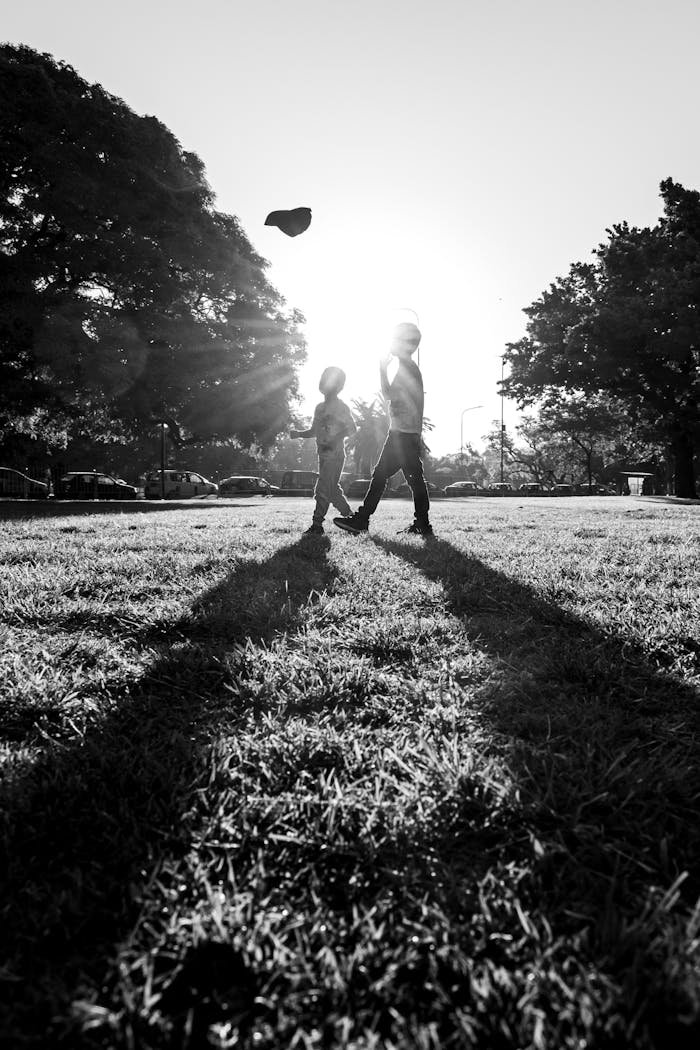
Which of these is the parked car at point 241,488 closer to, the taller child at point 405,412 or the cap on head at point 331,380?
the cap on head at point 331,380

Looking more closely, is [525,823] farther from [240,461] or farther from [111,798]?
[240,461]

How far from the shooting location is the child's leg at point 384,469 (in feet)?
21.5

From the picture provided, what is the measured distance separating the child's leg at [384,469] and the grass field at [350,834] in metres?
3.90

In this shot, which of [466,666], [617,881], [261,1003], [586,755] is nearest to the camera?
[261,1003]

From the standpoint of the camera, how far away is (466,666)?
2.27 m

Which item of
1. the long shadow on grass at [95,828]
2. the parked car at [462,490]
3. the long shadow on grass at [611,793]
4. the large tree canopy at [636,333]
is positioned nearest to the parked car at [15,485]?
the large tree canopy at [636,333]

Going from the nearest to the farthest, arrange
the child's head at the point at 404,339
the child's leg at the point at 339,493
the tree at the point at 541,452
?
the child's head at the point at 404,339
the child's leg at the point at 339,493
the tree at the point at 541,452

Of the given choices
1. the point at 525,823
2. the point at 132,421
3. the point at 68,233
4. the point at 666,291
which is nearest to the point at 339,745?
the point at 525,823

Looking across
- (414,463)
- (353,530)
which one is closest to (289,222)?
(414,463)

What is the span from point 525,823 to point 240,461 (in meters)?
63.6

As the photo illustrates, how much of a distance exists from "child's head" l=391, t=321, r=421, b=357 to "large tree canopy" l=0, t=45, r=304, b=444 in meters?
13.2

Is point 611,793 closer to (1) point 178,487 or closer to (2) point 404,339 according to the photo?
(2) point 404,339

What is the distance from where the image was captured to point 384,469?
22.0ft

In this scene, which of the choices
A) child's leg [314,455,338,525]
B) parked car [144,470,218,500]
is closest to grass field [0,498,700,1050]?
child's leg [314,455,338,525]
